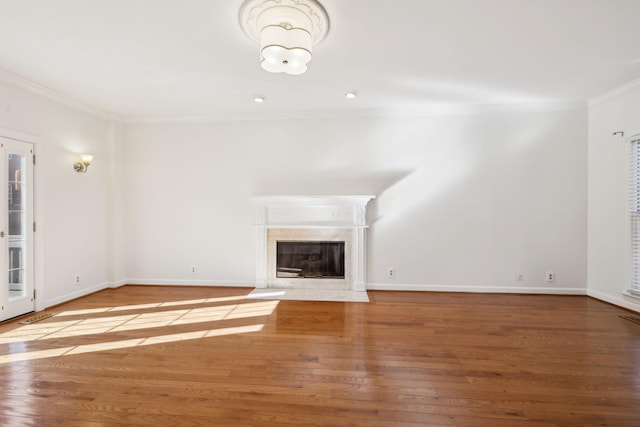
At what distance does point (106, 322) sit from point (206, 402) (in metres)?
2.11

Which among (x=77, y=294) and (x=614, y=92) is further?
(x=77, y=294)

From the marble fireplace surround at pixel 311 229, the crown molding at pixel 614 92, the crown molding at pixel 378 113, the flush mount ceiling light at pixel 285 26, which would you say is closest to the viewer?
the flush mount ceiling light at pixel 285 26

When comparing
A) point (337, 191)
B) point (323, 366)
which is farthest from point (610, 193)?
point (323, 366)

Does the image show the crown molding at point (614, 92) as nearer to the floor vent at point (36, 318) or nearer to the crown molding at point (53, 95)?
the crown molding at point (53, 95)

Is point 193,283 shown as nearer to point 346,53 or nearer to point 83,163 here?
point 83,163

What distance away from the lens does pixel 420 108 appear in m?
4.44

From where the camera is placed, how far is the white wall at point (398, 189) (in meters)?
4.31

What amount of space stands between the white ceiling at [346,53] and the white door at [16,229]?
915mm

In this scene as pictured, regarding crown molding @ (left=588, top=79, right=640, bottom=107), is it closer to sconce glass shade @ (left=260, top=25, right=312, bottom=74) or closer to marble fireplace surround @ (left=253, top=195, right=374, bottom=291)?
marble fireplace surround @ (left=253, top=195, right=374, bottom=291)

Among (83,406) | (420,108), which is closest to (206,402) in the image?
(83,406)

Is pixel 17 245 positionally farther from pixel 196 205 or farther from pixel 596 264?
pixel 596 264

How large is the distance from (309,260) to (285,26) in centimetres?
330

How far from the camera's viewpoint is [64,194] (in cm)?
403

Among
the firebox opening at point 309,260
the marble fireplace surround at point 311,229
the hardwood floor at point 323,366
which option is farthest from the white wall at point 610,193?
the firebox opening at point 309,260
